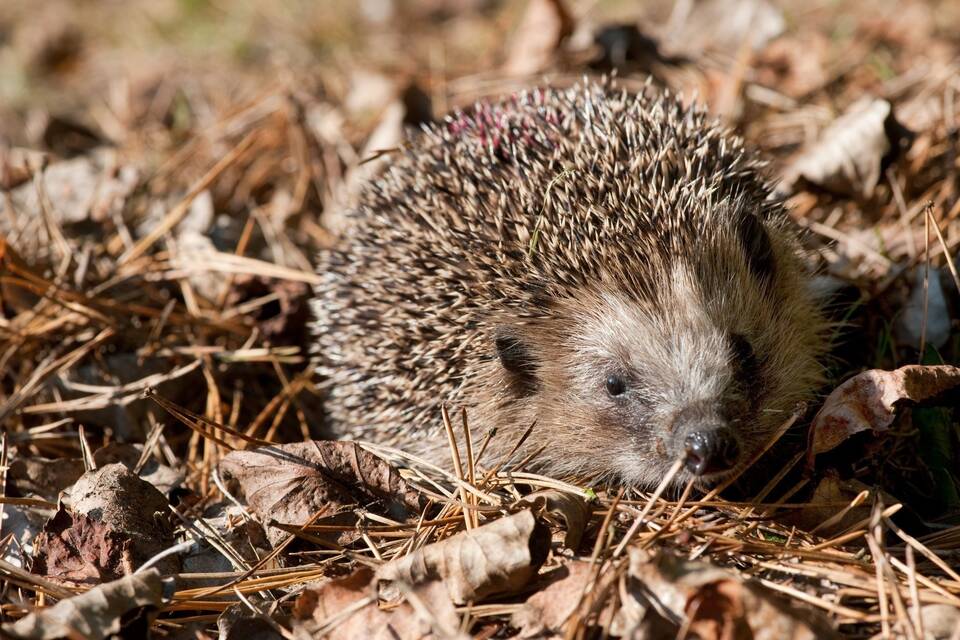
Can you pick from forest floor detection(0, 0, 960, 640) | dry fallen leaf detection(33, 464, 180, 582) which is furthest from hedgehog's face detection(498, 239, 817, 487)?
dry fallen leaf detection(33, 464, 180, 582)

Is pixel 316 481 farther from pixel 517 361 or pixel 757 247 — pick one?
pixel 757 247

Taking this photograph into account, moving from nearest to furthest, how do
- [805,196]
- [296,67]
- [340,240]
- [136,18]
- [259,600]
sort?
[259,600], [340,240], [805,196], [296,67], [136,18]

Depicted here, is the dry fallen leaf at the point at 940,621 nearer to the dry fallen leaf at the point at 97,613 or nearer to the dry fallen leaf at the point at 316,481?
the dry fallen leaf at the point at 316,481

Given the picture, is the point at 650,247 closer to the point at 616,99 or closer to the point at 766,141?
the point at 616,99

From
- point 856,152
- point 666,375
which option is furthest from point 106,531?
point 856,152

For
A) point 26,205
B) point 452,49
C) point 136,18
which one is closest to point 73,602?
point 26,205

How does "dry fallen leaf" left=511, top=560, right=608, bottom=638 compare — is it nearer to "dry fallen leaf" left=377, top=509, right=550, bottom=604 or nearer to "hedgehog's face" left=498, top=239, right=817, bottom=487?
"dry fallen leaf" left=377, top=509, right=550, bottom=604

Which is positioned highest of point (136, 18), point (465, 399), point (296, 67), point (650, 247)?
point (136, 18)

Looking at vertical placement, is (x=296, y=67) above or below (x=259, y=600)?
above
